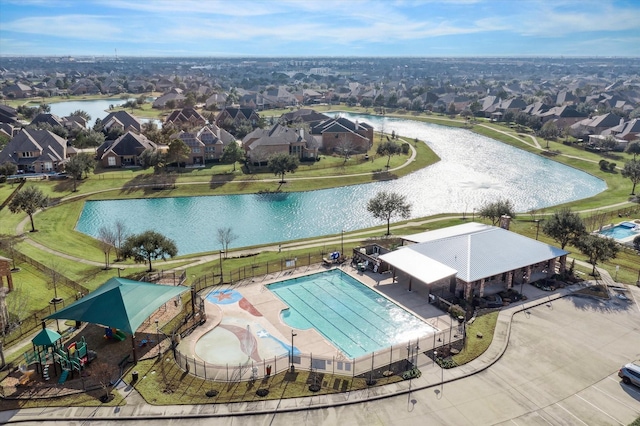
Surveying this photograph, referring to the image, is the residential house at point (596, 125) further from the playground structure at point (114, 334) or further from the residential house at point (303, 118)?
the playground structure at point (114, 334)

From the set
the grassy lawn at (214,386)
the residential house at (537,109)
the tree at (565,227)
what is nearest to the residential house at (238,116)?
the residential house at (537,109)

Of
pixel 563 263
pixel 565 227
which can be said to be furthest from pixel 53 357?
pixel 565 227

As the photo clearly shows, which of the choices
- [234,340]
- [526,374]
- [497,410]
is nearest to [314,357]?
[234,340]

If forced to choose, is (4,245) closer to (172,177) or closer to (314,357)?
(172,177)

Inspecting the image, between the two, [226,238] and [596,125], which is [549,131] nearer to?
[596,125]

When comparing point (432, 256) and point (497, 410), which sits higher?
point (432, 256)

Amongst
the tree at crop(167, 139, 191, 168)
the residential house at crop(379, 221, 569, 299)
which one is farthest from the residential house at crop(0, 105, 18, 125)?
the residential house at crop(379, 221, 569, 299)
